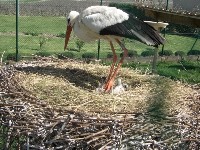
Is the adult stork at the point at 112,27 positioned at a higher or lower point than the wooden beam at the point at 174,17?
higher

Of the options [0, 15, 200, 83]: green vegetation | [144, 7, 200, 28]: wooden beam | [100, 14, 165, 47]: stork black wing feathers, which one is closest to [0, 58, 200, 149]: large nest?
[100, 14, 165, 47]: stork black wing feathers

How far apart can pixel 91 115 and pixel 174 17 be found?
20.1ft

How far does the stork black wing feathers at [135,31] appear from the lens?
4.88 meters

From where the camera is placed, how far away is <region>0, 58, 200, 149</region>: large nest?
3.54 metres

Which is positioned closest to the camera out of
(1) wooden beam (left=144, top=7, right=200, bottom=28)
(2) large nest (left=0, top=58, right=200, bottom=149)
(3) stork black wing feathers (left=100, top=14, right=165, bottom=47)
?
(2) large nest (left=0, top=58, right=200, bottom=149)

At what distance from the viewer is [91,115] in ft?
12.4

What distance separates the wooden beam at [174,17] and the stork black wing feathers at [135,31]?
4.23m

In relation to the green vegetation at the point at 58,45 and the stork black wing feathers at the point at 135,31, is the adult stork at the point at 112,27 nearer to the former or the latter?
the stork black wing feathers at the point at 135,31

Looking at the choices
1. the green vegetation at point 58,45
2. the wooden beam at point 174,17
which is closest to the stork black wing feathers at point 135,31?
the green vegetation at point 58,45

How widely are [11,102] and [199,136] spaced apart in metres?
1.44

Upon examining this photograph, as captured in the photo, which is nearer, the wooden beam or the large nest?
the large nest

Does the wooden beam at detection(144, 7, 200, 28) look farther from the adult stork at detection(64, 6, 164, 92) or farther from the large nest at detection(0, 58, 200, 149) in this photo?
the large nest at detection(0, 58, 200, 149)

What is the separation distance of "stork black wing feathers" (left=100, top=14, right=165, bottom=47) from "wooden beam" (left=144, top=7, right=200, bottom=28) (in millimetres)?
4228

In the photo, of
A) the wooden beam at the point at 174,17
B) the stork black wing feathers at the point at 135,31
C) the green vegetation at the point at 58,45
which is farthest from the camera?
the green vegetation at the point at 58,45
